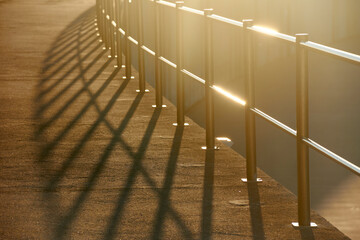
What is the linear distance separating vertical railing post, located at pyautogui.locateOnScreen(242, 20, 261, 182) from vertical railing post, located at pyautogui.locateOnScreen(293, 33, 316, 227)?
2.97 feet

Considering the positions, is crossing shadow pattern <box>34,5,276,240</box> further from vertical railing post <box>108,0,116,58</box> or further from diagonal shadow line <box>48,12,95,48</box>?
diagonal shadow line <box>48,12,95,48</box>

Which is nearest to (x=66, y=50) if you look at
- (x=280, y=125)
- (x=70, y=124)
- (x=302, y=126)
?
(x=70, y=124)

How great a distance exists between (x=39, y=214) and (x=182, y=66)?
10.2ft

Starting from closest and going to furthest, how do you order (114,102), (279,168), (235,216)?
(235,216) → (114,102) → (279,168)

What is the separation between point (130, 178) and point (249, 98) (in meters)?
0.95

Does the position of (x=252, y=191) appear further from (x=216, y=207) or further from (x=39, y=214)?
(x=39, y=214)

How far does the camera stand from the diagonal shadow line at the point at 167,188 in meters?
4.40

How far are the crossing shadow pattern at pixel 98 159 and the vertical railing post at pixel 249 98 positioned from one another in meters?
0.52

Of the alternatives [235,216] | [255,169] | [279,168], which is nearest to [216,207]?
[235,216]

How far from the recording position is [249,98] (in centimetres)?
537

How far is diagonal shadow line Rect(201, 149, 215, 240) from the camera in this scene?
14.3 ft

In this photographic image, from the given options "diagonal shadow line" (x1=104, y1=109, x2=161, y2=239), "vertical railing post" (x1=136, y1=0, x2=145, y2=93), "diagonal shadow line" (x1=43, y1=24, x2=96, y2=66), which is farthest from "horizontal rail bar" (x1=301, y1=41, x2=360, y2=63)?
"diagonal shadow line" (x1=43, y1=24, x2=96, y2=66)

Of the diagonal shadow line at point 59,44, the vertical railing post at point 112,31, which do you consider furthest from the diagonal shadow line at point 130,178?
the diagonal shadow line at point 59,44

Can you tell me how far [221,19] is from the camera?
19.2ft
